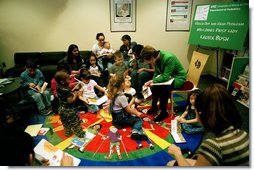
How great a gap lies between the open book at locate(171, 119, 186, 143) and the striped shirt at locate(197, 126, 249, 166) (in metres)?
1.31

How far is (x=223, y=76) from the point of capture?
4.41 m

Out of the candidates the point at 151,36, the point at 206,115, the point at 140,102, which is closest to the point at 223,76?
the point at 151,36

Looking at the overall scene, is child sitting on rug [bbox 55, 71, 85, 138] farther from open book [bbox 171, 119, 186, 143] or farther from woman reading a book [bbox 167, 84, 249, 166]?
woman reading a book [bbox 167, 84, 249, 166]

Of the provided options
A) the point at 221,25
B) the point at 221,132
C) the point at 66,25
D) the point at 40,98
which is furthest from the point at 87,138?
the point at 221,25

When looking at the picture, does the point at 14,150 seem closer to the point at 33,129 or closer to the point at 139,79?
the point at 33,129

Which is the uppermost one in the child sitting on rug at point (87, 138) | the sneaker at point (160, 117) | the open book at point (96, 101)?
the open book at point (96, 101)

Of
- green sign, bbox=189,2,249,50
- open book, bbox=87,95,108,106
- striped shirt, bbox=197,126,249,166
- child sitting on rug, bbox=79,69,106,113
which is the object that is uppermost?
green sign, bbox=189,2,249,50

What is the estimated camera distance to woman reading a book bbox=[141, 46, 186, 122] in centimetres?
256

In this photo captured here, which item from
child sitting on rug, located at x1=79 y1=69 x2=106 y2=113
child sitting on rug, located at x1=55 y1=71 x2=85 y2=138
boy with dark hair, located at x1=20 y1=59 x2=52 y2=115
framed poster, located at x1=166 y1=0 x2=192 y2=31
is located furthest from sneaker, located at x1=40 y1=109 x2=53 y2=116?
framed poster, located at x1=166 y1=0 x2=192 y2=31

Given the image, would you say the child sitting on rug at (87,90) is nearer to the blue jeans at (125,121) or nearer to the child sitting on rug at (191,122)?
the blue jeans at (125,121)

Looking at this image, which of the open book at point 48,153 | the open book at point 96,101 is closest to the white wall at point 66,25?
the open book at point 96,101

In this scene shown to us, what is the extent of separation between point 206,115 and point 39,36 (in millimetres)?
4336

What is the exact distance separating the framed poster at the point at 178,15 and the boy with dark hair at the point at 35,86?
307 cm

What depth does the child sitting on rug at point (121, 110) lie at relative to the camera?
230 cm
